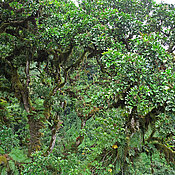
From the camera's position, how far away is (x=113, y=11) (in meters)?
4.04

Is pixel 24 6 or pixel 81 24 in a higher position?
pixel 24 6

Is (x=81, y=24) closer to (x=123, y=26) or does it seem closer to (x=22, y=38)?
(x=123, y=26)

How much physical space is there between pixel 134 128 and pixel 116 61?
1572 millimetres

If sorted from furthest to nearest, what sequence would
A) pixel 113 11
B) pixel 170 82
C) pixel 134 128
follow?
1. pixel 113 11
2. pixel 134 128
3. pixel 170 82

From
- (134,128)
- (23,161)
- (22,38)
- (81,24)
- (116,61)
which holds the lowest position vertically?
(23,161)

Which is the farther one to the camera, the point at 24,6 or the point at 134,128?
the point at 24,6

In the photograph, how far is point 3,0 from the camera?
168 inches

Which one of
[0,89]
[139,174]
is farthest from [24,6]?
[139,174]

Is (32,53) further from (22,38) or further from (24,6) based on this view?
(24,6)

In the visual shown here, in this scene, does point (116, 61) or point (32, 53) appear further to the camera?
point (32, 53)

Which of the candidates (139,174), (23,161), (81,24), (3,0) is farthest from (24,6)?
(139,174)

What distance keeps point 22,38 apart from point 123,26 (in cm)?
262

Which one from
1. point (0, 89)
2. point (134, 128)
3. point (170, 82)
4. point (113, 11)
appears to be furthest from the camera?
point (0, 89)

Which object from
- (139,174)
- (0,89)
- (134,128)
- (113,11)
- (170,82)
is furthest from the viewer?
(139,174)
